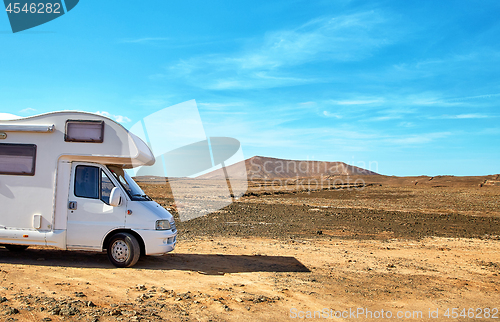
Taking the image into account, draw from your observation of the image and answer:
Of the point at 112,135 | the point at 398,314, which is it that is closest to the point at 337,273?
the point at 398,314

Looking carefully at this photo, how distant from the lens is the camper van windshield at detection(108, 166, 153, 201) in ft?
28.0

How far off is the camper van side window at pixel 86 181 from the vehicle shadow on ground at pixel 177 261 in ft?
5.68

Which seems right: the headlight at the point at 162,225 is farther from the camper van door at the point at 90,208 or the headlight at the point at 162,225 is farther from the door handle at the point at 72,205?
the door handle at the point at 72,205

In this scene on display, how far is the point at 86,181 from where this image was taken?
8.38m

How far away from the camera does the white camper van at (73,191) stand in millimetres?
8172

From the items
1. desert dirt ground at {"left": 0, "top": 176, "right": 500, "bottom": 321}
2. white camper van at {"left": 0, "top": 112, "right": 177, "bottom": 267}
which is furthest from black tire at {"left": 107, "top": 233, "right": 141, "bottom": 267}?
desert dirt ground at {"left": 0, "top": 176, "right": 500, "bottom": 321}

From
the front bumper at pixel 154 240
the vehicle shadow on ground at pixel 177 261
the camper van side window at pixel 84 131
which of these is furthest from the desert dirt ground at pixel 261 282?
the camper van side window at pixel 84 131

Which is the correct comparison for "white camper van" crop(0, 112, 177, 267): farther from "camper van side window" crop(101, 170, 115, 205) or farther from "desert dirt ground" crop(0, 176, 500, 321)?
"desert dirt ground" crop(0, 176, 500, 321)

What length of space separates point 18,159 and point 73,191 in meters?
1.51

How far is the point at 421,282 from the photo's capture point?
26.4 feet

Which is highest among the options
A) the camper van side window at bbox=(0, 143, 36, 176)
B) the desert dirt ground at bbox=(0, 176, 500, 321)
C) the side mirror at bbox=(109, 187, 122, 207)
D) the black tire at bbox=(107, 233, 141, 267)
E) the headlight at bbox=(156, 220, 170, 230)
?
the camper van side window at bbox=(0, 143, 36, 176)

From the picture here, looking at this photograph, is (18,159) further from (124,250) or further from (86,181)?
(124,250)

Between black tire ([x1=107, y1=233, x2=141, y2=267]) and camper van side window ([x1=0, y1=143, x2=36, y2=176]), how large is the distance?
2549 mm

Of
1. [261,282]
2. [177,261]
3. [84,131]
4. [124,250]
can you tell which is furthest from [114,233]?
[261,282]
